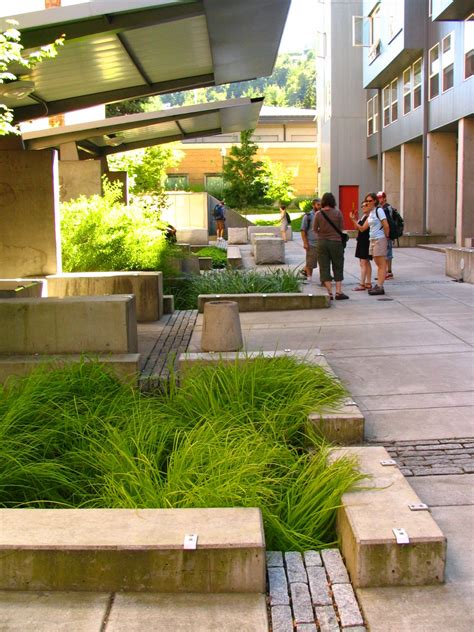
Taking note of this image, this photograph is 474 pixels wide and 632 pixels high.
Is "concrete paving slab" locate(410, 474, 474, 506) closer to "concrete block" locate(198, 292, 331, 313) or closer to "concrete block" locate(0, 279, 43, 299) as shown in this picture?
"concrete block" locate(0, 279, 43, 299)

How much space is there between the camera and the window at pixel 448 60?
2579 cm

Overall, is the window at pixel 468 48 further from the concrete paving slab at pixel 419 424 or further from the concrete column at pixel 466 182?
the concrete paving slab at pixel 419 424

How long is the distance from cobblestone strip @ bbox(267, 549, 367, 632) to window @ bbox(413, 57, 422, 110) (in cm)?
2933

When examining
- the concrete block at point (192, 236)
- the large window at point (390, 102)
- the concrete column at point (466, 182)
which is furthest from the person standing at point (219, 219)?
the concrete column at point (466, 182)

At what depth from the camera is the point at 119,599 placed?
3504 mm

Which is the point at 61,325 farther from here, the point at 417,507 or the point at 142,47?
the point at 142,47

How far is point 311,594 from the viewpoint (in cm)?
358

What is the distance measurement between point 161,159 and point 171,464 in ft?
124

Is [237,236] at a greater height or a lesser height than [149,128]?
lesser

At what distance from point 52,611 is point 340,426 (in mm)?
2696

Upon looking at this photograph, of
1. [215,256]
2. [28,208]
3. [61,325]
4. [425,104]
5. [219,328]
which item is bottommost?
Result: [219,328]

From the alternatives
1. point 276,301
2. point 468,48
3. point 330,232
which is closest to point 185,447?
point 276,301

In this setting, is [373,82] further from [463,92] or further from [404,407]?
[404,407]

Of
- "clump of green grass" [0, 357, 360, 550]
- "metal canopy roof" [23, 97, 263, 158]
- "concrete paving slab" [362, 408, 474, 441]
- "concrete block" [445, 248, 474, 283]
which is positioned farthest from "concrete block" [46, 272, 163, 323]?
"concrete block" [445, 248, 474, 283]
